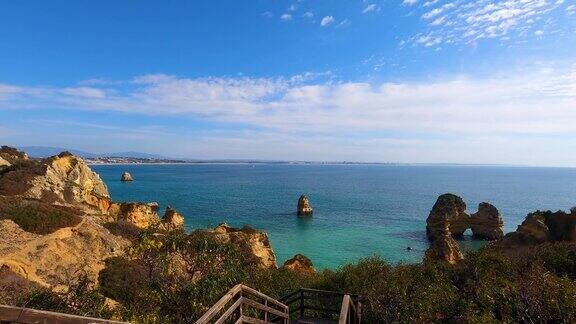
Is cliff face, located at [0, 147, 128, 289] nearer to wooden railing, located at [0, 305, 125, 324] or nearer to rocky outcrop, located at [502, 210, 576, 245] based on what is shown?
wooden railing, located at [0, 305, 125, 324]

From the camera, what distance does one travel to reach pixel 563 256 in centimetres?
2725

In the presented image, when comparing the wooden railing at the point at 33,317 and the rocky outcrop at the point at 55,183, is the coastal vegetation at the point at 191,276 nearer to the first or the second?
the rocky outcrop at the point at 55,183

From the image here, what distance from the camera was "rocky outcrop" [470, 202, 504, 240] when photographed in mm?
68625

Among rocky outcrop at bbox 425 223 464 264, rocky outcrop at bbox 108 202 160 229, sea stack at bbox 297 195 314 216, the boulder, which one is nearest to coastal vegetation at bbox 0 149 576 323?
rocky outcrop at bbox 108 202 160 229

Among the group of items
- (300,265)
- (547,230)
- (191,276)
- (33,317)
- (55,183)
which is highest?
(33,317)

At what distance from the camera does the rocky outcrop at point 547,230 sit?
46166 millimetres

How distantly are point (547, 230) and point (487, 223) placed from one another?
76.1 feet

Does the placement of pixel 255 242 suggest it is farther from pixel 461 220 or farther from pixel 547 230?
pixel 461 220

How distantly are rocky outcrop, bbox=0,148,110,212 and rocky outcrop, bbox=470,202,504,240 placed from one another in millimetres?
64587

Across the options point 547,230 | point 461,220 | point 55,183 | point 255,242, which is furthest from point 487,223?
point 55,183

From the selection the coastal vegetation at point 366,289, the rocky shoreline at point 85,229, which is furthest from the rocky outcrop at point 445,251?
the coastal vegetation at point 366,289

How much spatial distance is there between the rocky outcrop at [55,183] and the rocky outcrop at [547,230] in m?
53.7

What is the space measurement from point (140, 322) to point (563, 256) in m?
29.7

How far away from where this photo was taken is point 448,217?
6806cm
